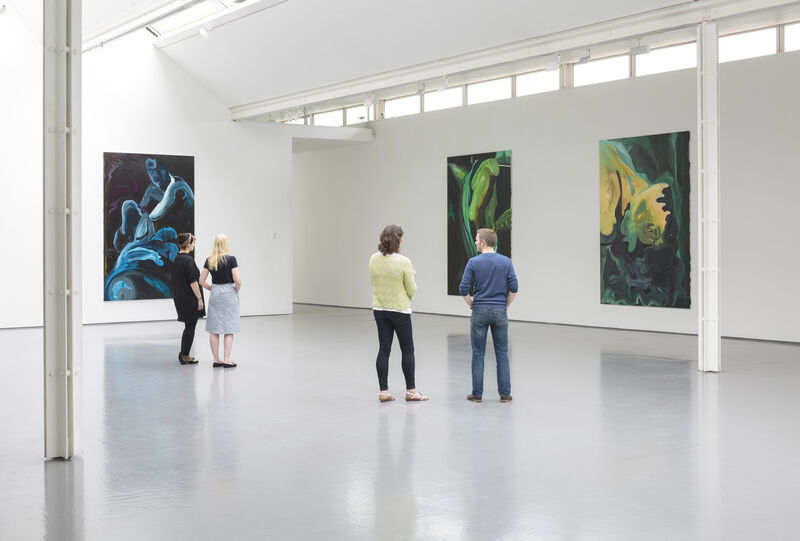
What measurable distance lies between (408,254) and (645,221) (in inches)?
243

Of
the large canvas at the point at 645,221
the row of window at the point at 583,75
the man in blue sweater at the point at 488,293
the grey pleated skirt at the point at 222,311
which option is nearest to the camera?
the man in blue sweater at the point at 488,293

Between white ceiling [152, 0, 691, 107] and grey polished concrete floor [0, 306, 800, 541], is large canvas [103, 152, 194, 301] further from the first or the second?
grey polished concrete floor [0, 306, 800, 541]

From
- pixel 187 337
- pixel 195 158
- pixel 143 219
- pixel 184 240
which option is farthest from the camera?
pixel 195 158

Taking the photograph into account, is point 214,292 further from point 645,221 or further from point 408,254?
point 408,254

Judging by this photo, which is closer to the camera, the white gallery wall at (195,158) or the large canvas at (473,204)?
the white gallery wall at (195,158)

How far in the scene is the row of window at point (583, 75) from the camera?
514 inches

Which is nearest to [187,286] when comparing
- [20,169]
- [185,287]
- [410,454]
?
[185,287]

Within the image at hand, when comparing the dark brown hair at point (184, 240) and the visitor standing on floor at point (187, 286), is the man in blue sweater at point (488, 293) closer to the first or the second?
the visitor standing on floor at point (187, 286)

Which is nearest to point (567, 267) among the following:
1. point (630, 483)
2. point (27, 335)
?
point (27, 335)

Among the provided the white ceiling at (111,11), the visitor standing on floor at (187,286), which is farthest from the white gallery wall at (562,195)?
the visitor standing on floor at (187,286)

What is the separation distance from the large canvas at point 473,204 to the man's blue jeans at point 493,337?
9.11 meters

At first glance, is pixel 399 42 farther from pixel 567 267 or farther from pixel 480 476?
pixel 480 476

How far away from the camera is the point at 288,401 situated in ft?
26.1

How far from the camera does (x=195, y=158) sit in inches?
683
